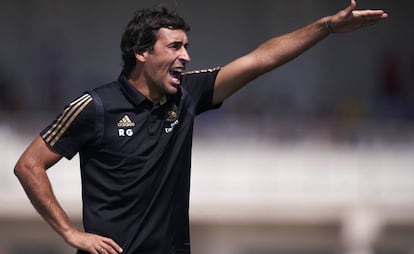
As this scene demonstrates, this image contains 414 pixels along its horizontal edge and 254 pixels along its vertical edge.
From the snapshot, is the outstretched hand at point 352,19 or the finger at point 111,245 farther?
→ the outstretched hand at point 352,19

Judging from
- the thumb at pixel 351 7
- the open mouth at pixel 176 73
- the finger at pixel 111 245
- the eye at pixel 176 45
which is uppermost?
the thumb at pixel 351 7

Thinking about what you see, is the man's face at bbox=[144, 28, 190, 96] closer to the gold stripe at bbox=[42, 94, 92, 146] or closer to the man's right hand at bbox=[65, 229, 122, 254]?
the gold stripe at bbox=[42, 94, 92, 146]

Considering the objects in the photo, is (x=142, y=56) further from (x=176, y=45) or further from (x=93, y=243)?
(x=93, y=243)

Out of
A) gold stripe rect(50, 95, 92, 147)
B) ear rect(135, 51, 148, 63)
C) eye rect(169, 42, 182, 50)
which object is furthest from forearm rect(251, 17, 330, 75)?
gold stripe rect(50, 95, 92, 147)

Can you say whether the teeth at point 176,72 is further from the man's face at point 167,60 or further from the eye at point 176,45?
the eye at point 176,45

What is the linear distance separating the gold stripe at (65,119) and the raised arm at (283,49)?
2.58 feet

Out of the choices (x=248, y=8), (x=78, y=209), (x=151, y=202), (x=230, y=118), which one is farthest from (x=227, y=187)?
(x=151, y=202)

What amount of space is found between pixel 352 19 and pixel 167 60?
3.21ft

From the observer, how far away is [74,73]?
20.2 metres

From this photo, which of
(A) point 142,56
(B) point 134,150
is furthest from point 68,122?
(A) point 142,56

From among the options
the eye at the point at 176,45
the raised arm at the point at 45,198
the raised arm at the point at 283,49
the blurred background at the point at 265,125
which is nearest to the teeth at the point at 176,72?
the eye at the point at 176,45

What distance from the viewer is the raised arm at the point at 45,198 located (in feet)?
20.2

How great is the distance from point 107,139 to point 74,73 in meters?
14.1

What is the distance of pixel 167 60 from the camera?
6.32m
